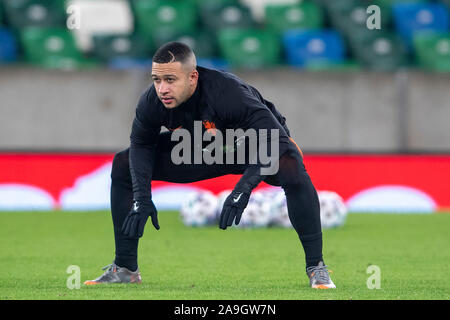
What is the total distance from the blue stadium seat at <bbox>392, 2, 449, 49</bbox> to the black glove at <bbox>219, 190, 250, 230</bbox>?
470 inches

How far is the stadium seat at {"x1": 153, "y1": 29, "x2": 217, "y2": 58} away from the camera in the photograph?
16.0 meters

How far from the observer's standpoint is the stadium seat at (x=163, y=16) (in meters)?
17.1

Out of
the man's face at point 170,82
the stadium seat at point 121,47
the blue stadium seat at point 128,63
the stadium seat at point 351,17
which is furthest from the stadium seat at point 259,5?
the man's face at point 170,82

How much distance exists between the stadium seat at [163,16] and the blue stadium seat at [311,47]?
6.66ft

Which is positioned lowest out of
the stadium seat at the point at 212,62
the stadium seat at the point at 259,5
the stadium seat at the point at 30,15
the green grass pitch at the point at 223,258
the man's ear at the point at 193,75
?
the green grass pitch at the point at 223,258

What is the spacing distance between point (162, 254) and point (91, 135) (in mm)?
5746

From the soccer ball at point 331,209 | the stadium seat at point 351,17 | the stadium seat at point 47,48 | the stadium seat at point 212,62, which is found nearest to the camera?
→ the soccer ball at point 331,209

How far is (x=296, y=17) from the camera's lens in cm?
1730

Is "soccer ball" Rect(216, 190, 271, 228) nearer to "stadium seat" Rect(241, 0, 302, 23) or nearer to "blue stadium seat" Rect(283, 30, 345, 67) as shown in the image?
"blue stadium seat" Rect(283, 30, 345, 67)

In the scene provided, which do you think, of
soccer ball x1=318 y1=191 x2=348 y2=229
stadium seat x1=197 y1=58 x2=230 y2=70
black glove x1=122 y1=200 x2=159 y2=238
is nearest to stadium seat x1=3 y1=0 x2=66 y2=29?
stadium seat x1=197 y1=58 x2=230 y2=70

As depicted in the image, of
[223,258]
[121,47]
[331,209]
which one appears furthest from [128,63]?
[223,258]

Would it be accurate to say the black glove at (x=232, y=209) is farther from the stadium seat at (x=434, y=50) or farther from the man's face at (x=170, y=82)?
the stadium seat at (x=434, y=50)

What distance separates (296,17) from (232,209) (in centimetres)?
1202

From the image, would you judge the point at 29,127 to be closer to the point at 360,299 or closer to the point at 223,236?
the point at 223,236
